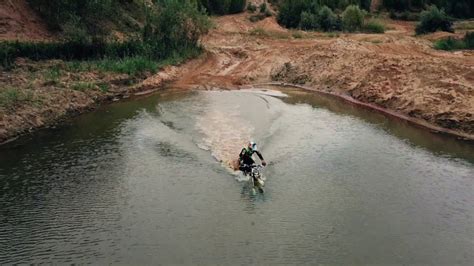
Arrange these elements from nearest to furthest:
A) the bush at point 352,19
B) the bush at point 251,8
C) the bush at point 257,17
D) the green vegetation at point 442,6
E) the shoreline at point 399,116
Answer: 1. the shoreline at point 399,116
2. the bush at point 352,19
3. the bush at point 257,17
4. the bush at point 251,8
5. the green vegetation at point 442,6

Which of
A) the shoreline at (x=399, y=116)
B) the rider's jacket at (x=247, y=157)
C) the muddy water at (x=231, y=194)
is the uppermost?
the shoreline at (x=399, y=116)

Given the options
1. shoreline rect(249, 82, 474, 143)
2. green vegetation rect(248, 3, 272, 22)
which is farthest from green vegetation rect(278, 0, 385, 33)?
shoreline rect(249, 82, 474, 143)

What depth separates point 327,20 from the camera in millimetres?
87062

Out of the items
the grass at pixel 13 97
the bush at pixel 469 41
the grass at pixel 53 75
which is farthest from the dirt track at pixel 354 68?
the grass at pixel 13 97

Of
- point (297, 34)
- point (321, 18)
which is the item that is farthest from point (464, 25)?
point (297, 34)

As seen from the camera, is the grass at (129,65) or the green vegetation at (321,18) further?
the green vegetation at (321,18)

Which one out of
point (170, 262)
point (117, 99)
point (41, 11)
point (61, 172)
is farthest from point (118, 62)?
point (170, 262)

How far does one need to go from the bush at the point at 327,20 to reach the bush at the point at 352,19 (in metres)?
1.49

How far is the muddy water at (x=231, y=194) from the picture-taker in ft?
84.5

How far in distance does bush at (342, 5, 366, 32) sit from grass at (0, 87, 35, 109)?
5280 cm

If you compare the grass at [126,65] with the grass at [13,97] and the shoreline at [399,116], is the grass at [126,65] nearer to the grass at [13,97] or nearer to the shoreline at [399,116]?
the grass at [13,97]

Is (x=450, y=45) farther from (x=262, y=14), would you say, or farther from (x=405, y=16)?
(x=262, y=14)

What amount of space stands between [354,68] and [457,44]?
55.0ft

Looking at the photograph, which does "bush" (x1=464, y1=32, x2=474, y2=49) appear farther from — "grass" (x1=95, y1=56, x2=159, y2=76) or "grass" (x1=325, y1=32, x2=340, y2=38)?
"grass" (x1=95, y1=56, x2=159, y2=76)
